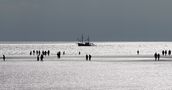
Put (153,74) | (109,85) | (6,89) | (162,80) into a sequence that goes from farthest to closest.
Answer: (153,74)
(162,80)
(109,85)
(6,89)

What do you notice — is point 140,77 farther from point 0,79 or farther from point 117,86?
point 0,79

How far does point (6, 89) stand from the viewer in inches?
1427

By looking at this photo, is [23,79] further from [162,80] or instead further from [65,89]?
[162,80]

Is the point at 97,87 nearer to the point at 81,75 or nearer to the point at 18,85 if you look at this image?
the point at 18,85

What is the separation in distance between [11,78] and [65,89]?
443 inches

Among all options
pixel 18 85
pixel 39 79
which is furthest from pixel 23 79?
pixel 18 85

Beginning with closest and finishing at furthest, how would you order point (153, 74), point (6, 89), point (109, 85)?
point (6, 89), point (109, 85), point (153, 74)

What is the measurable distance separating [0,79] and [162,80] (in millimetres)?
15493

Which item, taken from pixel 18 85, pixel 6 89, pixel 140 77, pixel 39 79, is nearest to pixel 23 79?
pixel 39 79

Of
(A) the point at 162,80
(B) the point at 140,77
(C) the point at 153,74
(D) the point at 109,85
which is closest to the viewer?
(D) the point at 109,85

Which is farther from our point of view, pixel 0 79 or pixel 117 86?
pixel 0 79

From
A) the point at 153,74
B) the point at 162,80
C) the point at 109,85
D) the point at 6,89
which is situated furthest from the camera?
the point at 153,74

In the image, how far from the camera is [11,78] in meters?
46.1

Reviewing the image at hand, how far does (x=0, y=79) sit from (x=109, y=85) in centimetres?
1161
